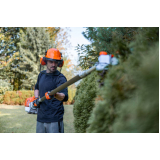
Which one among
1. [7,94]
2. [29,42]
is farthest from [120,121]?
[29,42]

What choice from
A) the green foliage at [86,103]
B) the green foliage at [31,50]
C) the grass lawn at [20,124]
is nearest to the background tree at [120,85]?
the green foliage at [86,103]

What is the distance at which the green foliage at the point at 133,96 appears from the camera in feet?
1.48

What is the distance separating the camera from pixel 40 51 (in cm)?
1409

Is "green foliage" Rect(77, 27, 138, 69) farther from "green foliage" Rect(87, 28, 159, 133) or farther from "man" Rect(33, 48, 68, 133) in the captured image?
"green foliage" Rect(87, 28, 159, 133)

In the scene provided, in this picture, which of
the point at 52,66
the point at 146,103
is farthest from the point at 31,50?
the point at 146,103

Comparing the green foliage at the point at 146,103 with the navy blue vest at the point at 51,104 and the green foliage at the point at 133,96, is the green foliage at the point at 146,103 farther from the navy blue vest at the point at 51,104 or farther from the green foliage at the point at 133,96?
the navy blue vest at the point at 51,104

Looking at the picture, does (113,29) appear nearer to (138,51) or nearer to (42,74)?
(42,74)

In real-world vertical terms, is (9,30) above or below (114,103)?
above

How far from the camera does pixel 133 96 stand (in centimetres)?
53

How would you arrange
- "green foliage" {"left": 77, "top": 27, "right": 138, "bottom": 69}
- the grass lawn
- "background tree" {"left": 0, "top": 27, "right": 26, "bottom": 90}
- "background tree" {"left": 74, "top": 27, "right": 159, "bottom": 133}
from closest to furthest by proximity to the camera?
"background tree" {"left": 74, "top": 27, "right": 159, "bottom": 133} < "green foliage" {"left": 77, "top": 27, "right": 138, "bottom": 69} < the grass lawn < "background tree" {"left": 0, "top": 27, "right": 26, "bottom": 90}

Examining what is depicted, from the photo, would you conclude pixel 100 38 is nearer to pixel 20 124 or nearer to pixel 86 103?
pixel 86 103

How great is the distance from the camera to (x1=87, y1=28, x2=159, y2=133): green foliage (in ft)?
1.48

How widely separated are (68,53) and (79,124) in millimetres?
11572

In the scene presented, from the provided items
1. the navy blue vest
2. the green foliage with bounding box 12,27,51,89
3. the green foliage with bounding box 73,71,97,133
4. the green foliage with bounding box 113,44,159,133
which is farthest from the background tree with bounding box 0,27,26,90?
the green foliage with bounding box 113,44,159,133
